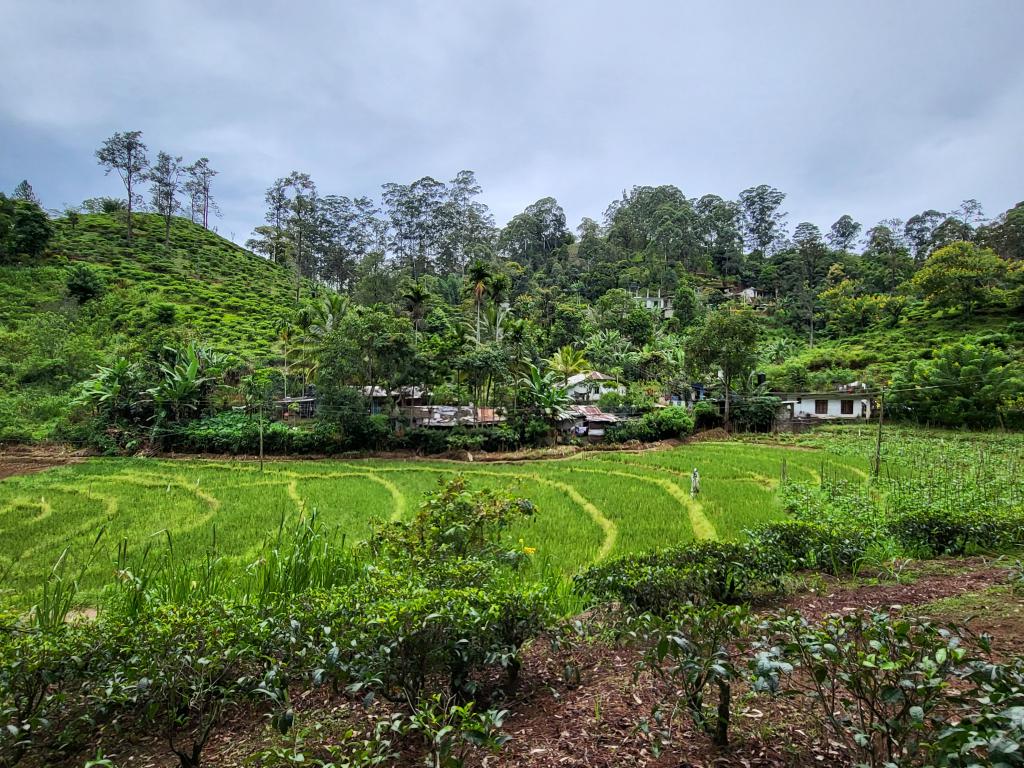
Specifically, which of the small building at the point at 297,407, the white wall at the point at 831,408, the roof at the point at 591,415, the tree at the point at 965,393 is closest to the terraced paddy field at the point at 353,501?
the roof at the point at 591,415

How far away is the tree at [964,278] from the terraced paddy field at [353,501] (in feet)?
117

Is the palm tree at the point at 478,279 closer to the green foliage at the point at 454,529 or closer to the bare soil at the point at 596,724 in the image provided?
the green foliage at the point at 454,529

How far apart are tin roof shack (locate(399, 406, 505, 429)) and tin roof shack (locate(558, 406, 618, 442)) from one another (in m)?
3.99

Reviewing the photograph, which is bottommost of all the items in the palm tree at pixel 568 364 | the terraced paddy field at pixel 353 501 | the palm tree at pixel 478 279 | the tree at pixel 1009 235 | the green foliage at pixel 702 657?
the terraced paddy field at pixel 353 501

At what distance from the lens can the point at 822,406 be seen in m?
30.5

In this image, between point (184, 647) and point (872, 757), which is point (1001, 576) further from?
point (184, 647)

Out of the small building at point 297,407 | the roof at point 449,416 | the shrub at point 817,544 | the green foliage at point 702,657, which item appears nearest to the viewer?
the green foliage at point 702,657

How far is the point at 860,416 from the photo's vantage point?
95.9 ft

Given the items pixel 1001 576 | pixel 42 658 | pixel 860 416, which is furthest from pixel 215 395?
pixel 860 416

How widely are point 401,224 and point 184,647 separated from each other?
198 ft

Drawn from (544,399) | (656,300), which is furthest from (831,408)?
(656,300)

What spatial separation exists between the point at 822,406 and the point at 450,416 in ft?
82.4

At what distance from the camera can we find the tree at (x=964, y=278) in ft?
132

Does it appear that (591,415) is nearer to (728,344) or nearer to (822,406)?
(728,344)
